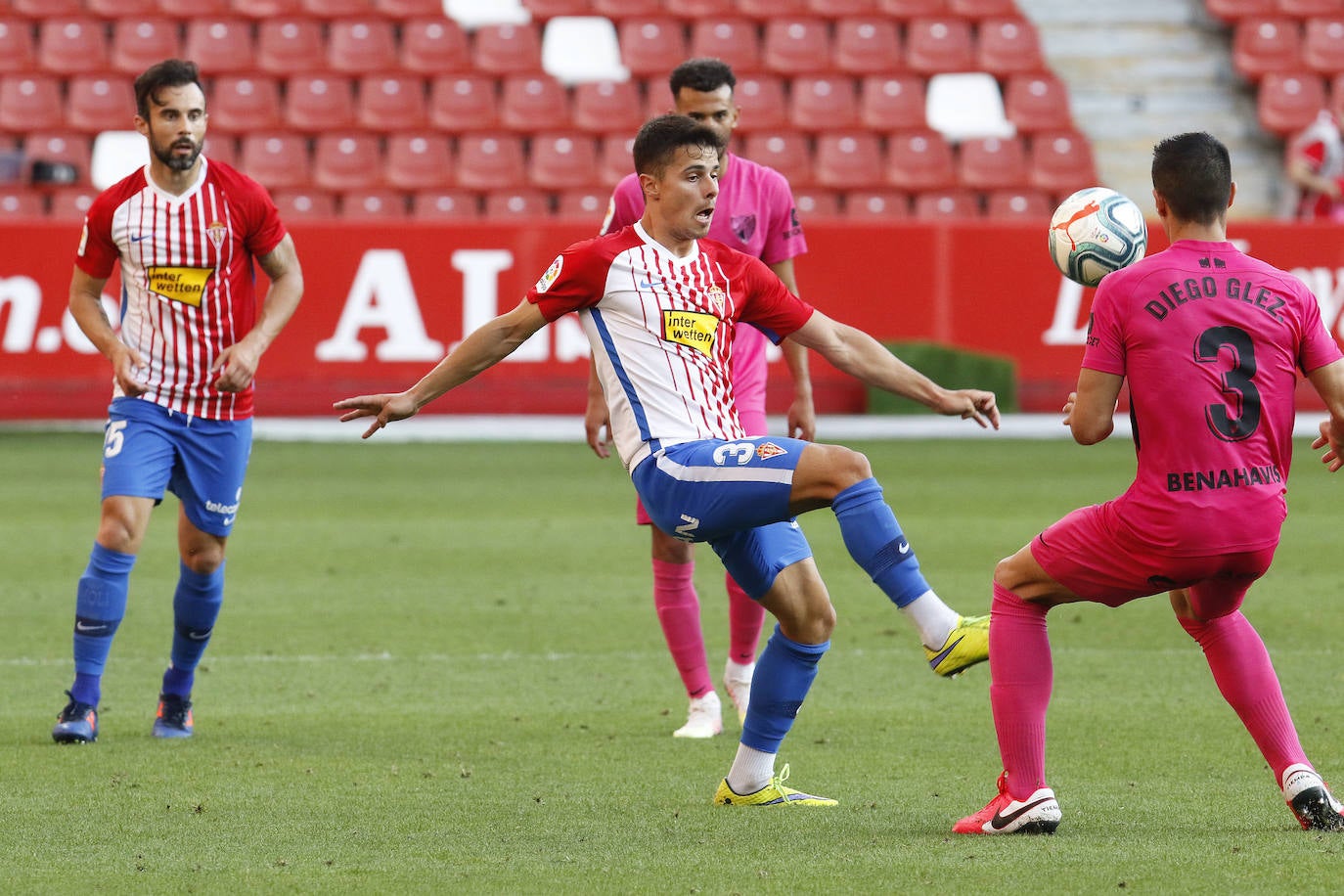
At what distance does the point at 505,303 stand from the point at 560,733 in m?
10.1

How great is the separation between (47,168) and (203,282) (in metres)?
12.6

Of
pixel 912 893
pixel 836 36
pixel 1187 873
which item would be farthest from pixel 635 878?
pixel 836 36

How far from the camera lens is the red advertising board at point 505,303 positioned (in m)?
15.9

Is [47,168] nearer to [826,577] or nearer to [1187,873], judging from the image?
[826,577]

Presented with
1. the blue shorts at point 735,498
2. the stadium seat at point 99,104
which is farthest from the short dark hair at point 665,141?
the stadium seat at point 99,104

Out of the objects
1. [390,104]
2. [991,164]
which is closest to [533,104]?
[390,104]

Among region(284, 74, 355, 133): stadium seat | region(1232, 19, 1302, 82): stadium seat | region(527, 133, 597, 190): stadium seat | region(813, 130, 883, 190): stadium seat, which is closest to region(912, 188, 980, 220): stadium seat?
region(813, 130, 883, 190): stadium seat

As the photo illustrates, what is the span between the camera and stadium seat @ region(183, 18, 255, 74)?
1984 centimetres

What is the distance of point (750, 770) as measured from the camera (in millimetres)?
5117

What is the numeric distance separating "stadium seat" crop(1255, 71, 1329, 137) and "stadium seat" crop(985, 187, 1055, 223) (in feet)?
9.02

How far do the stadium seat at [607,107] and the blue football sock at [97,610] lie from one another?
13.6 metres

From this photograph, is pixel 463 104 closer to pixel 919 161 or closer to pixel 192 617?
pixel 919 161

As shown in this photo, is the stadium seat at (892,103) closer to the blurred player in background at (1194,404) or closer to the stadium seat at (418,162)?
the stadium seat at (418,162)

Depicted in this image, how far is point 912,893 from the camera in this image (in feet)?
13.3
